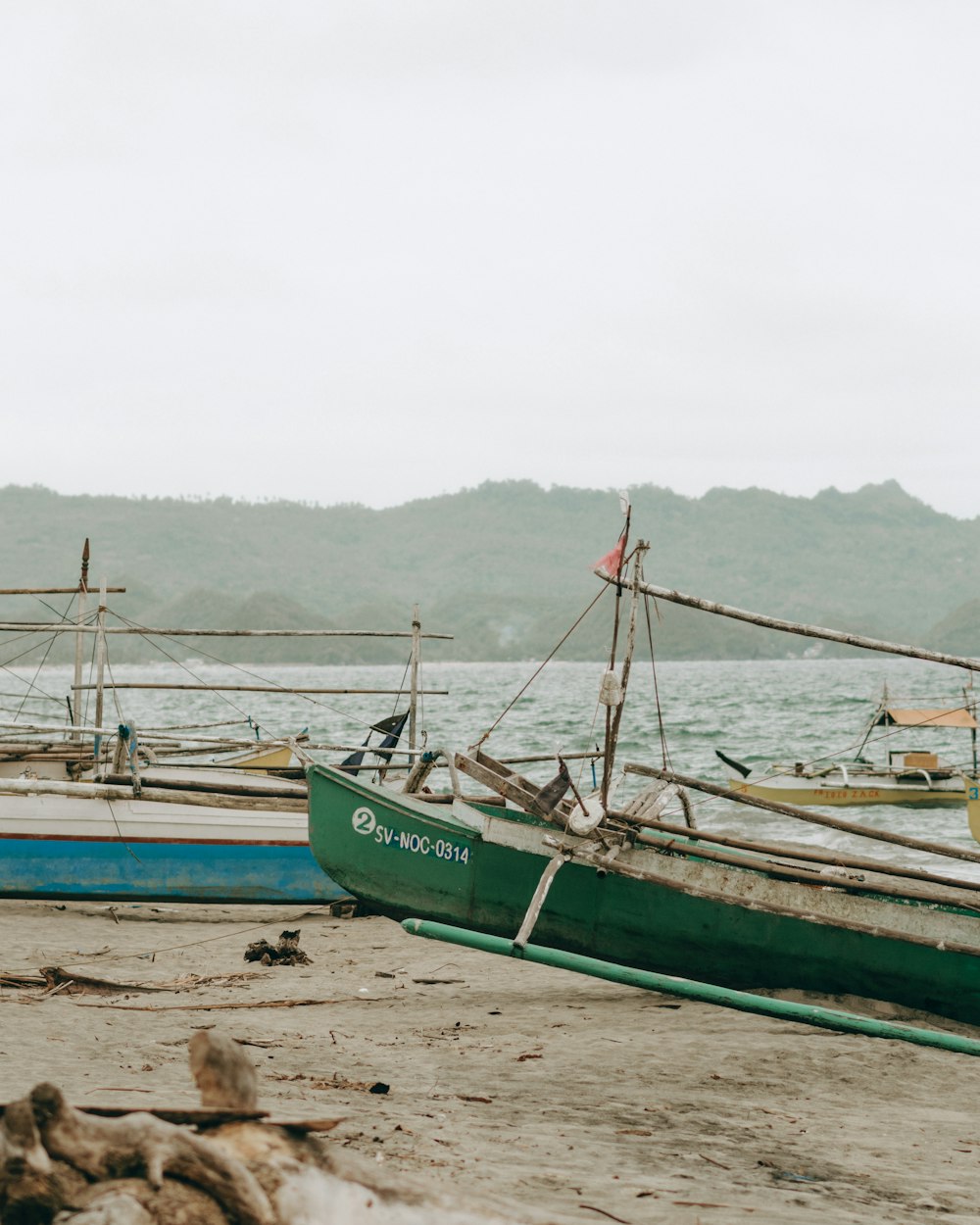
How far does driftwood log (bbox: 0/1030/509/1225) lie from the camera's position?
3139mm

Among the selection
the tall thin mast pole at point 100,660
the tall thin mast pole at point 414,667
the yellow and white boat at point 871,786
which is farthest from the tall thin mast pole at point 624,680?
the yellow and white boat at point 871,786

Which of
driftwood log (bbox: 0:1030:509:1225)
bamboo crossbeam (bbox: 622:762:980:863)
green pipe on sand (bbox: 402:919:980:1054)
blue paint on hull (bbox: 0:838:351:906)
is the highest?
bamboo crossbeam (bbox: 622:762:980:863)

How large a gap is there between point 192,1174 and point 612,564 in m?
5.61

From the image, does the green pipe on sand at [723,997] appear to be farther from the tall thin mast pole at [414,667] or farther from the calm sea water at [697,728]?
the tall thin mast pole at [414,667]

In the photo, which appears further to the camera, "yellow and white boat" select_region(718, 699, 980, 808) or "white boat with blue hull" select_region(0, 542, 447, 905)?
"yellow and white boat" select_region(718, 699, 980, 808)

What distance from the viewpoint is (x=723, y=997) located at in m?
6.94

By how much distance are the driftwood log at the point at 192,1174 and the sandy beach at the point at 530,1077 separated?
0.34 m

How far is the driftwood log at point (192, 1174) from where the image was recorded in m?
3.14

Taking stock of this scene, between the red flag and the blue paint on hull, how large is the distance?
203 inches

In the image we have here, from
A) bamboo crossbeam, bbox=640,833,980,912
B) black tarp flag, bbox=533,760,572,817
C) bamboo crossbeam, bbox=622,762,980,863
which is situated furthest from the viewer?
bamboo crossbeam, bbox=622,762,980,863

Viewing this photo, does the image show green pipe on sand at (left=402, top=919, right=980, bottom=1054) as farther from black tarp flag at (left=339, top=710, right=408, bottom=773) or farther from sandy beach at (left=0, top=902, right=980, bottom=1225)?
black tarp flag at (left=339, top=710, right=408, bottom=773)

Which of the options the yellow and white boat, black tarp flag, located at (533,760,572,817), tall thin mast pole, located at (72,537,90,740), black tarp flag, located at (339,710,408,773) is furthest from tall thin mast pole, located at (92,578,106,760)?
the yellow and white boat

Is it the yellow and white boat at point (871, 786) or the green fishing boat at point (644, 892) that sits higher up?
the green fishing boat at point (644, 892)

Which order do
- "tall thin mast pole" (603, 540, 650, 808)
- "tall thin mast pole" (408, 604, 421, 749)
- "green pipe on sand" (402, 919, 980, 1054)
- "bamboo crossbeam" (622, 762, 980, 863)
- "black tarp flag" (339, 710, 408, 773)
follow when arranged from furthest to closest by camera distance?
"black tarp flag" (339, 710, 408, 773), "tall thin mast pole" (408, 604, 421, 749), "bamboo crossbeam" (622, 762, 980, 863), "tall thin mast pole" (603, 540, 650, 808), "green pipe on sand" (402, 919, 980, 1054)
